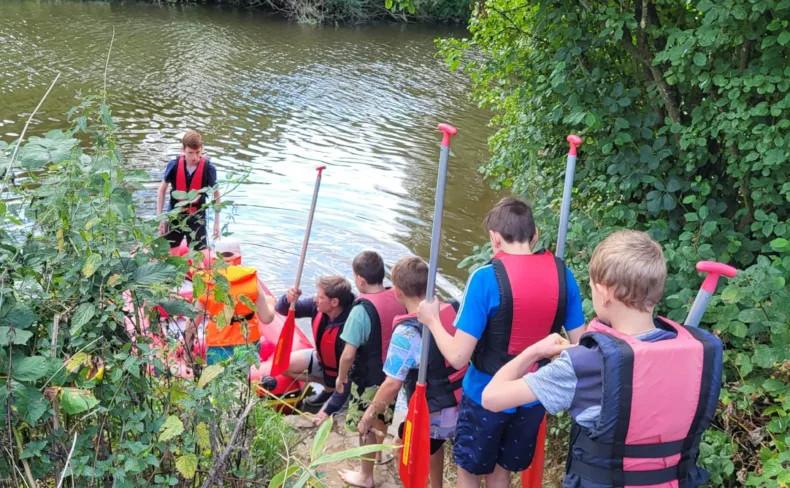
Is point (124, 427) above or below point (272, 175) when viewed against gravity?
above

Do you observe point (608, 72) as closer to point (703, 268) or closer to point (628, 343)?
point (703, 268)

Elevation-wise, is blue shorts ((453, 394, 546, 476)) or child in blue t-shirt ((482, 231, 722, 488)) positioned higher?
child in blue t-shirt ((482, 231, 722, 488))

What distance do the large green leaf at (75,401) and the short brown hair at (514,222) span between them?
157 centimetres

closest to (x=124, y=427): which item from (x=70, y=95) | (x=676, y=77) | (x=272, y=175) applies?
(x=676, y=77)

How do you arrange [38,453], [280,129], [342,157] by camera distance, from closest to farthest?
[38,453], [342,157], [280,129]

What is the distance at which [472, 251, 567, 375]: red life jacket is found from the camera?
2646 mm

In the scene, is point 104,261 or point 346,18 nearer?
point 104,261

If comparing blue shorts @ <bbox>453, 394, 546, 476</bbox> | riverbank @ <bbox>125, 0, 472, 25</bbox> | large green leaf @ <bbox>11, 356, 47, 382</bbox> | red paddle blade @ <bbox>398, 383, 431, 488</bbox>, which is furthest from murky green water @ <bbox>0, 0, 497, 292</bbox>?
riverbank @ <bbox>125, 0, 472, 25</bbox>

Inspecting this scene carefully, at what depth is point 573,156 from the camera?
3.30 metres

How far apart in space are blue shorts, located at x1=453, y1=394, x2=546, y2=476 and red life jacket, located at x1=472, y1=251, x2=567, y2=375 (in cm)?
26

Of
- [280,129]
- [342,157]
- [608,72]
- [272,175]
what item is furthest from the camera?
[280,129]

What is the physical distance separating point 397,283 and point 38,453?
169 centimetres

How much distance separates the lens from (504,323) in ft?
8.75

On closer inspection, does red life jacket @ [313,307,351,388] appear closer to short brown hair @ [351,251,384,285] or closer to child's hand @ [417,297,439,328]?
short brown hair @ [351,251,384,285]
